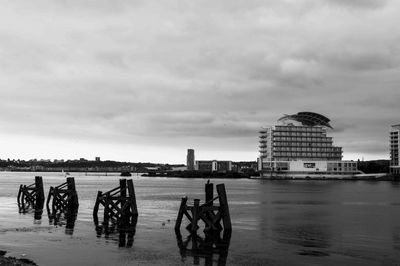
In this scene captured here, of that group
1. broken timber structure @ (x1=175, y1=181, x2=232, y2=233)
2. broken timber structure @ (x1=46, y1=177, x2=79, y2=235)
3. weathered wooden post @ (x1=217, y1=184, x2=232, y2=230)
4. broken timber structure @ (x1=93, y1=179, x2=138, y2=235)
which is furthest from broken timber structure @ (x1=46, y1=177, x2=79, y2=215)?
weathered wooden post @ (x1=217, y1=184, x2=232, y2=230)

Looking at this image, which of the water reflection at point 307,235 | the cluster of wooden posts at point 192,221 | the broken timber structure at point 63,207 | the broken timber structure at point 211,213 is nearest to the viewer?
the water reflection at point 307,235

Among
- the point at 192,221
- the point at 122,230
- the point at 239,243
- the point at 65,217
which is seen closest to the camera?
the point at 239,243

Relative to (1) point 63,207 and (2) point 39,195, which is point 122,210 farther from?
(2) point 39,195

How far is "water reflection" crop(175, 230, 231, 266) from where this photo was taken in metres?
28.2

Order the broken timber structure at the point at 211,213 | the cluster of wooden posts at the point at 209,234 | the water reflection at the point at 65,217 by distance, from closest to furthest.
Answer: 1. the cluster of wooden posts at the point at 209,234
2. the broken timber structure at the point at 211,213
3. the water reflection at the point at 65,217

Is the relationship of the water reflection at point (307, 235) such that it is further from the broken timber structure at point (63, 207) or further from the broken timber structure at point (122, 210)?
the broken timber structure at point (63, 207)

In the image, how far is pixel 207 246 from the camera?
32.1 metres

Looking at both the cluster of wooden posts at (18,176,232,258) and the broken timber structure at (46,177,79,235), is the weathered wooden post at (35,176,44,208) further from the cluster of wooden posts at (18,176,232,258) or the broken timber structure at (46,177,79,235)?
the cluster of wooden posts at (18,176,232,258)

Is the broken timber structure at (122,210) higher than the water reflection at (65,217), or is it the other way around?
the broken timber structure at (122,210)

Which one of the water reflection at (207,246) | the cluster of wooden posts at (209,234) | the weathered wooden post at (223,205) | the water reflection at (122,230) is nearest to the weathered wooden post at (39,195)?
the water reflection at (122,230)

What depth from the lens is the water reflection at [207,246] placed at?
28.2 meters

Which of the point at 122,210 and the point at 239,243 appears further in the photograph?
the point at 122,210

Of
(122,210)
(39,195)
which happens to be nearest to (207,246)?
(122,210)

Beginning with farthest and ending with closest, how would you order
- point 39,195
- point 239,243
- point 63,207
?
point 39,195, point 63,207, point 239,243
